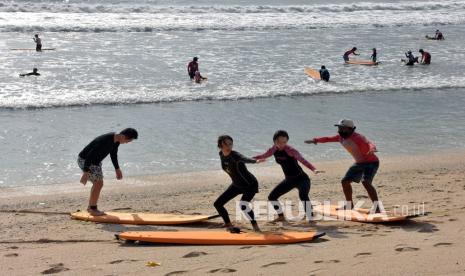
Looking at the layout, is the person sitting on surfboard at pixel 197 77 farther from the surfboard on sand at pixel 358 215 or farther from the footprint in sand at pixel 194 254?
the footprint in sand at pixel 194 254

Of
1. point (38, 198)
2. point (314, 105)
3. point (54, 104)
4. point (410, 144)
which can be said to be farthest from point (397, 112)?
point (38, 198)

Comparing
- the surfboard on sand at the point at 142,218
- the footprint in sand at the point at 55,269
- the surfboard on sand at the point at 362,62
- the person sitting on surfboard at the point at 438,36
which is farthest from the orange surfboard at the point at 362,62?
the footprint in sand at the point at 55,269

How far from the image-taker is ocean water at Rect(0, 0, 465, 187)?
15.5 meters

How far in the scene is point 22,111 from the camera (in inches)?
761

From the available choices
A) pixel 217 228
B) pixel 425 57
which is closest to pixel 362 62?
pixel 425 57

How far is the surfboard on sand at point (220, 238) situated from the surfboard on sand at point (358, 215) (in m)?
1.12

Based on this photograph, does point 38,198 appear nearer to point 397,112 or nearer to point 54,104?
point 54,104

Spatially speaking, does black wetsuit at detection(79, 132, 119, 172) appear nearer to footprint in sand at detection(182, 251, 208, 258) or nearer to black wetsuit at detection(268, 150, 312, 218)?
black wetsuit at detection(268, 150, 312, 218)

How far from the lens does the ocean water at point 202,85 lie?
15453mm

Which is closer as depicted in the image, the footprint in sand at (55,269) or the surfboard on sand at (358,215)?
the footprint in sand at (55,269)

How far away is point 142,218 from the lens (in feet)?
31.8

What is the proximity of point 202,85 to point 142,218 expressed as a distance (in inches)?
572

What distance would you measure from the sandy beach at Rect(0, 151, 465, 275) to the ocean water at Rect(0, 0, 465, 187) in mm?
1605

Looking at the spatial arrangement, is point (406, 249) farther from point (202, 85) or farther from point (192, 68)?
point (192, 68)
